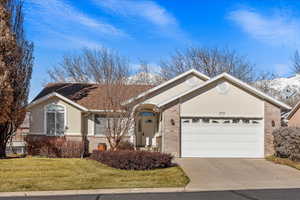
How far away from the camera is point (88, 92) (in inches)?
964

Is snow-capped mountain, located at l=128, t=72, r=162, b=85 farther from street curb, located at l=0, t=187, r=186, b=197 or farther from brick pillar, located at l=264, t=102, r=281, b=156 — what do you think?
street curb, located at l=0, t=187, r=186, b=197

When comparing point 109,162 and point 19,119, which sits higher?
point 19,119

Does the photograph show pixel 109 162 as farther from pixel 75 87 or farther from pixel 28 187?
pixel 75 87

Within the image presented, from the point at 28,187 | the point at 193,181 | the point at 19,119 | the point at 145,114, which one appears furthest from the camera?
the point at 145,114

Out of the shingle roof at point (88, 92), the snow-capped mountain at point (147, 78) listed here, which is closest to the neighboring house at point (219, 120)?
the shingle roof at point (88, 92)

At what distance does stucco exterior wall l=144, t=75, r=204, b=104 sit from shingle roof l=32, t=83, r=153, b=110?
1314 mm

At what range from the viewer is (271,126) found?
19.8 m

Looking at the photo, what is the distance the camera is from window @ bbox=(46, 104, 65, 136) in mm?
22031

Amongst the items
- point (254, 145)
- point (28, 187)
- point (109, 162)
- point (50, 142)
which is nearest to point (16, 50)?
point (50, 142)

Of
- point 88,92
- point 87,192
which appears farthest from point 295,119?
point 87,192

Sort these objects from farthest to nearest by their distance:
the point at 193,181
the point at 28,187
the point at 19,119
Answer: the point at 19,119 < the point at 193,181 < the point at 28,187

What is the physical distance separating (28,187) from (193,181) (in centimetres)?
608

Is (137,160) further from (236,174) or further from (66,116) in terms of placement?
(66,116)

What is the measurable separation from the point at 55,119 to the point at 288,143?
14296 millimetres
